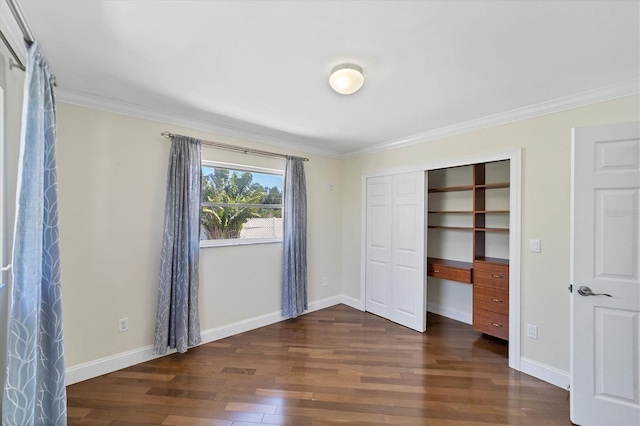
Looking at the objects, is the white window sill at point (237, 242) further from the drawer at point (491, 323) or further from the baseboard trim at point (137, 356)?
the drawer at point (491, 323)

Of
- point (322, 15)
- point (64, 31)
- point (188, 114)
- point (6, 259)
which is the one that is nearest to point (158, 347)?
point (6, 259)

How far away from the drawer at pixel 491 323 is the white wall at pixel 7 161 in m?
3.98

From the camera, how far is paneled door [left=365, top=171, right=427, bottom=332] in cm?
344

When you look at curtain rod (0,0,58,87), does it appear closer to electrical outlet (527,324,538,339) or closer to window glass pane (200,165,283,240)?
window glass pane (200,165,283,240)

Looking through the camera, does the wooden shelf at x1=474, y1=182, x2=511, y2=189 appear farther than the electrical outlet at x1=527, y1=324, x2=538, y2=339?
Yes

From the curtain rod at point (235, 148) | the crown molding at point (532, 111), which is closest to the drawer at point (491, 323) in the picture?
the crown molding at point (532, 111)

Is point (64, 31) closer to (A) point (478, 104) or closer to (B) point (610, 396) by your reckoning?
(A) point (478, 104)

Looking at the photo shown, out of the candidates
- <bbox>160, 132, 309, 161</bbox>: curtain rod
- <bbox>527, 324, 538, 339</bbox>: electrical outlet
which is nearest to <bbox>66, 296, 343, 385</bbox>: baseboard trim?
<bbox>160, 132, 309, 161</bbox>: curtain rod

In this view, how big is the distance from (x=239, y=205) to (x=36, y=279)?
81.2 inches

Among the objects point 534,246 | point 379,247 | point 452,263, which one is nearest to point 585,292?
point 534,246

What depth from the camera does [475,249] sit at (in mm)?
3328

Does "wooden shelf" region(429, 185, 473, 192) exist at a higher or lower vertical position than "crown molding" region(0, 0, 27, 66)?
lower

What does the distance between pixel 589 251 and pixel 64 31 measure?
11.9 feet

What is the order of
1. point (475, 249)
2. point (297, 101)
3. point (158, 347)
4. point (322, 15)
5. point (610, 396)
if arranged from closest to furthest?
point (322, 15) < point (610, 396) < point (297, 101) < point (158, 347) < point (475, 249)
